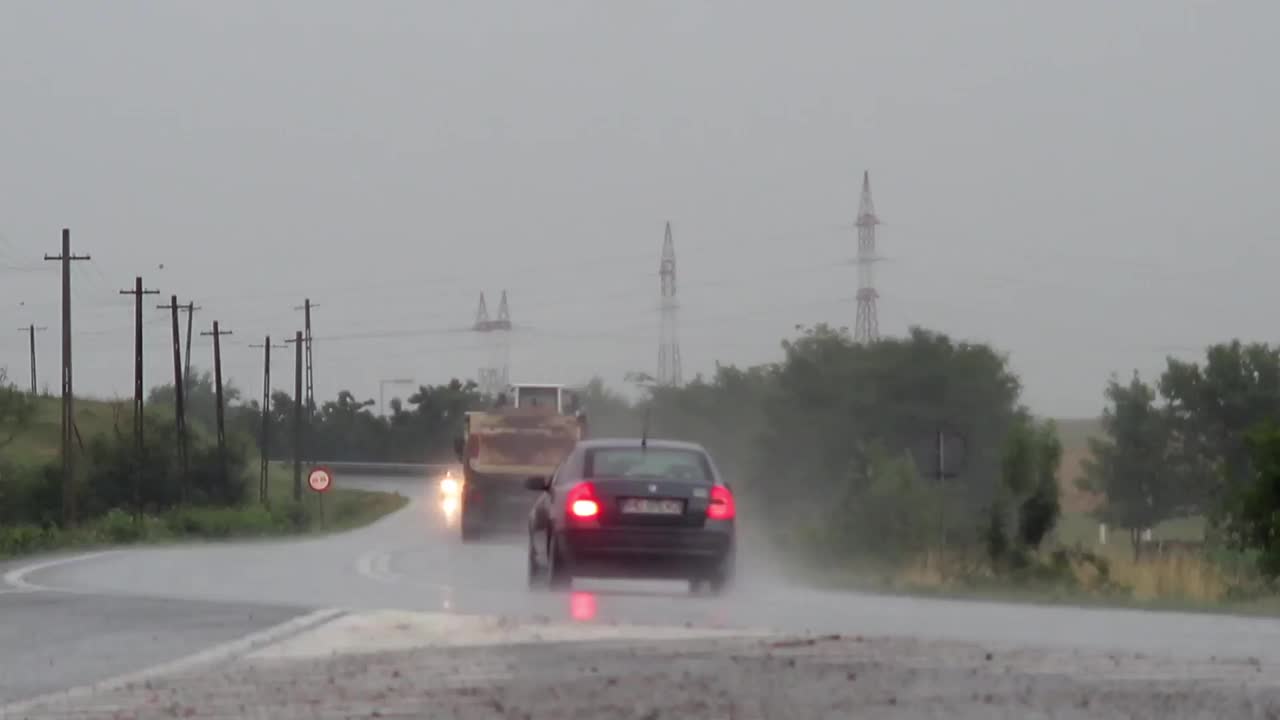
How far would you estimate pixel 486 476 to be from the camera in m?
40.6

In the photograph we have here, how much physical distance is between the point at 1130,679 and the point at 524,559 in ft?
78.3

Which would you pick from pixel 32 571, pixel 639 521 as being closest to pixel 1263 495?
pixel 639 521

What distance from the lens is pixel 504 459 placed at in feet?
133

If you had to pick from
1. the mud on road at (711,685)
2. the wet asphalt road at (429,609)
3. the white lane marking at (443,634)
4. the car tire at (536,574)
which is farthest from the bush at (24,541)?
the mud on road at (711,685)

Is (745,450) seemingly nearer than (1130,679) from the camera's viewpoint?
No

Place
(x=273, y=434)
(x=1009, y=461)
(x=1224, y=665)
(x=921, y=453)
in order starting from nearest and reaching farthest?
(x=1224, y=665), (x=1009, y=461), (x=921, y=453), (x=273, y=434)

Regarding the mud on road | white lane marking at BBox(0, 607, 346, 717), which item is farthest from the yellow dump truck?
the mud on road

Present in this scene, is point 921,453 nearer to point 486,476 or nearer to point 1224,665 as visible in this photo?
point 486,476

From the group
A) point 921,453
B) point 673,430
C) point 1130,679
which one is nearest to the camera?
point 1130,679

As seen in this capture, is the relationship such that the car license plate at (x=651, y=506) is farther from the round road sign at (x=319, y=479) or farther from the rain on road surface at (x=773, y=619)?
the round road sign at (x=319, y=479)

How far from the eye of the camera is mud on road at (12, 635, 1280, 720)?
909 cm

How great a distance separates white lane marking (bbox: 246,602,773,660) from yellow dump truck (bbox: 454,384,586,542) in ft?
84.0

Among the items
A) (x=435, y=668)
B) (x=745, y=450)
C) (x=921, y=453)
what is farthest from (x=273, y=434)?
(x=435, y=668)

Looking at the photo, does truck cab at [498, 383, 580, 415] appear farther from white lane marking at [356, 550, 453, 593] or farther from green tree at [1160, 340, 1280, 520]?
green tree at [1160, 340, 1280, 520]
